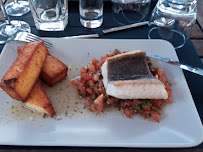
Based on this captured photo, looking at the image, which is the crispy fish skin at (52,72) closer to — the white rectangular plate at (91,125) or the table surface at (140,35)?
the white rectangular plate at (91,125)

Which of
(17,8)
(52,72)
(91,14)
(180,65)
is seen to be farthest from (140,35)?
(17,8)

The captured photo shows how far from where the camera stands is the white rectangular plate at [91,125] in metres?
1.04

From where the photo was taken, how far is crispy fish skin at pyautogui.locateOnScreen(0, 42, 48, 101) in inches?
44.6

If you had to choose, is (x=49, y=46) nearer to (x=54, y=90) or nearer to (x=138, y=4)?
(x=54, y=90)

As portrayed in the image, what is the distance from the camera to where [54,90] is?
1.38 metres

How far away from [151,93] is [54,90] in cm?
65

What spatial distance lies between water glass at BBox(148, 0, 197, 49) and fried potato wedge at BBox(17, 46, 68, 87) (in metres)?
1.07

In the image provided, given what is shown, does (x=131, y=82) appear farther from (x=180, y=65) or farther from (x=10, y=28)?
(x=10, y=28)

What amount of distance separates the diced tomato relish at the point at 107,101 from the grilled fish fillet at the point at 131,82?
0.13 feet

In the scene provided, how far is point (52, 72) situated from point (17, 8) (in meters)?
1.47

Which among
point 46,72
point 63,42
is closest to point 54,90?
point 46,72

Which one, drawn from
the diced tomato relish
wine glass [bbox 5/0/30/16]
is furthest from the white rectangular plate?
wine glass [bbox 5/0/30/16]

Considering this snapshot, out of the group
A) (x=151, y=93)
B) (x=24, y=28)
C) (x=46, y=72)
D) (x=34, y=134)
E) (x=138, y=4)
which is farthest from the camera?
(x=138, y=4)

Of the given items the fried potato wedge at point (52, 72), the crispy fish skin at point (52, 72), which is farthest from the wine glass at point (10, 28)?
the crispy fish skin at point (52, 72)
